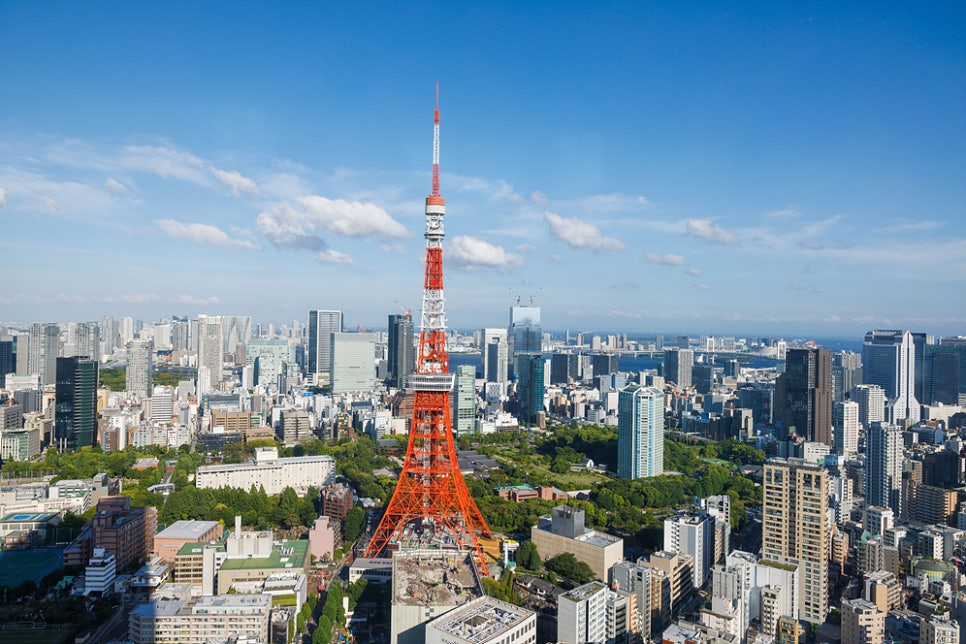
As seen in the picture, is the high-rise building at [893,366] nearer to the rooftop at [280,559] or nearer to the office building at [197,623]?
the rooftop at [280,559]

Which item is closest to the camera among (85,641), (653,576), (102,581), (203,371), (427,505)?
(85,641)

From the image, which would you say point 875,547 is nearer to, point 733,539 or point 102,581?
point 733,539

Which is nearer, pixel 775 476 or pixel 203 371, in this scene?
pixel 775 476

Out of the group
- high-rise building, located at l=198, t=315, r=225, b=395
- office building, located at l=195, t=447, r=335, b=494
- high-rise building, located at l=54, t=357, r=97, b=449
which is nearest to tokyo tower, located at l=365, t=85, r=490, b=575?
office building, located at l=195, t=447, r=335, b=494

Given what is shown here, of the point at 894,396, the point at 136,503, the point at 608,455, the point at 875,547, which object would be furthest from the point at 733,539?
the point at 894,396

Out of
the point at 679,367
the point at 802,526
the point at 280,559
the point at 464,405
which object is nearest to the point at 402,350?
the point at 464,405

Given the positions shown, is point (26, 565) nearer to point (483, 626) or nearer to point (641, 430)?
point (483, 626)
